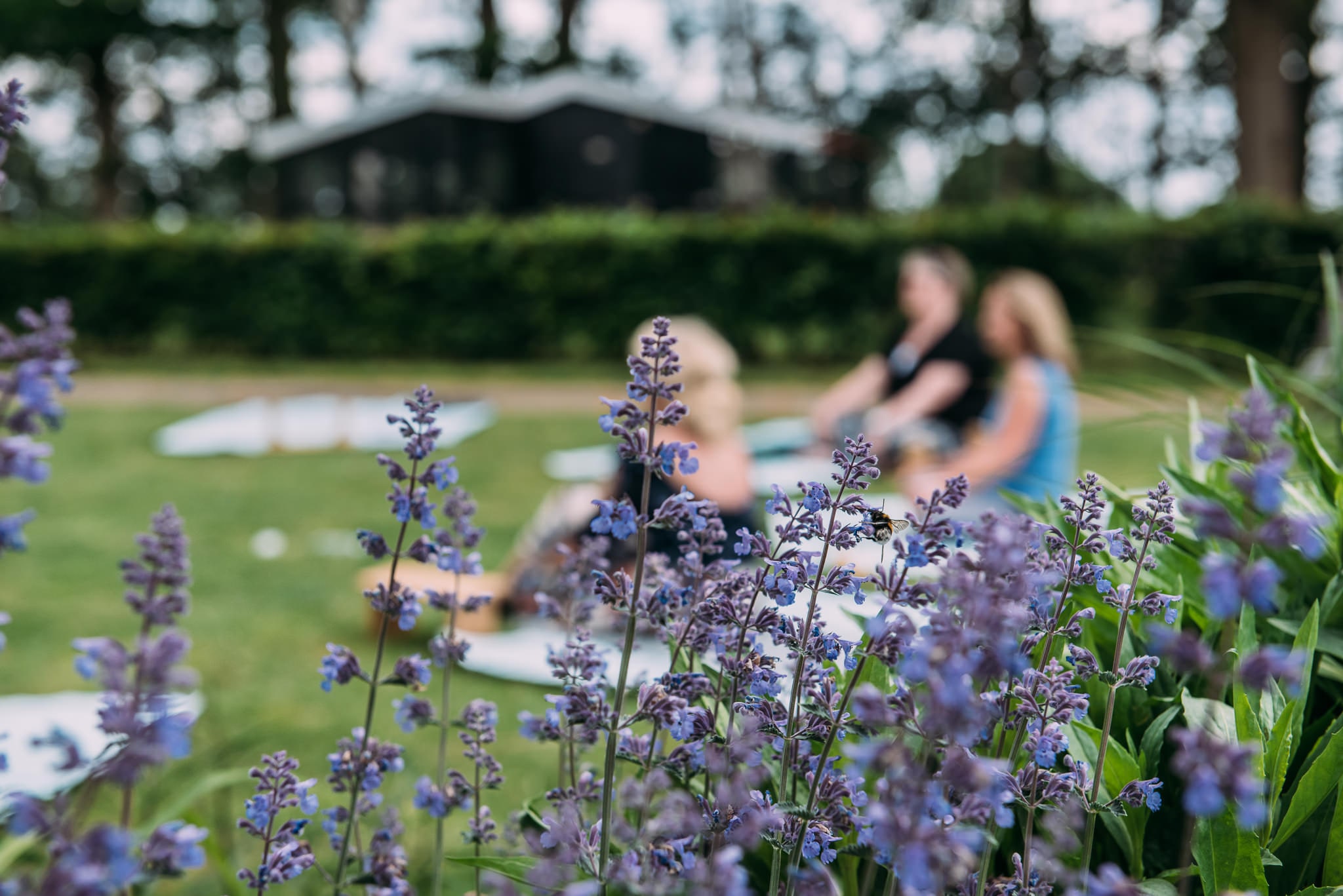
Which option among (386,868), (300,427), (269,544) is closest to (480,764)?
(386,868)

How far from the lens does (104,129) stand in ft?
117

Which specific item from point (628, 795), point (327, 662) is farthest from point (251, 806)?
point (628, 795)

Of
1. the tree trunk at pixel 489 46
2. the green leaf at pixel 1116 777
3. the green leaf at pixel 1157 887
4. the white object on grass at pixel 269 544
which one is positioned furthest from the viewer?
the tree trunk at pixel 489 46

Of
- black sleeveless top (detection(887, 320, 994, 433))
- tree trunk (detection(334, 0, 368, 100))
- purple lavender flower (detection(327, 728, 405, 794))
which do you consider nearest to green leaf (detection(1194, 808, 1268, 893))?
purple lavender flower (detection(327, 728, 405, 794))

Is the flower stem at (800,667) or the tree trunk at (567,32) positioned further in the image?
the tree trunk at (567,32)

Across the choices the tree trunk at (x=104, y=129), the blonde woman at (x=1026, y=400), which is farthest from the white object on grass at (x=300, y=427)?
the tree trunk at (x=104, y=129)

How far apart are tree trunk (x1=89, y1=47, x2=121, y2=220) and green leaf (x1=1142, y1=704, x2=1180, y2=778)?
1472 inches

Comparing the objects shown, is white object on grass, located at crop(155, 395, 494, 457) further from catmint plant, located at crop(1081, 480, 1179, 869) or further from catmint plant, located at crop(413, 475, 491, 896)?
catmint plant, located at crop(1081, 480, 1179, 869)

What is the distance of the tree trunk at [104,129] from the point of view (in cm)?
3422

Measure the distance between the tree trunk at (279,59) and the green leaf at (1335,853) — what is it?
3032 cm

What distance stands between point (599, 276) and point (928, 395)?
39.8 feet

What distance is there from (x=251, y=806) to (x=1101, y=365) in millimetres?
19324

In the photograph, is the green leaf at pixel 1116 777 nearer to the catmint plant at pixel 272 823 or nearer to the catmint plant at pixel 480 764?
the catmint plant at pixel 480 764

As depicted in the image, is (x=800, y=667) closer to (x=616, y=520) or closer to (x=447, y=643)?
(x=616, y=520)
